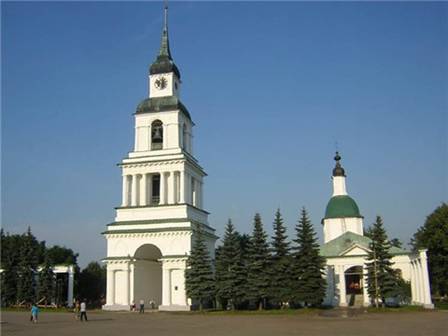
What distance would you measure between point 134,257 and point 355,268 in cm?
2130

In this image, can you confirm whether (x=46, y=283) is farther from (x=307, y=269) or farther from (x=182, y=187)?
(x=307, y=269)

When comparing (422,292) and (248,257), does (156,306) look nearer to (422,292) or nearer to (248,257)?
(248,257)

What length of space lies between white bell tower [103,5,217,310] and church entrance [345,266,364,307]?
1361 cm

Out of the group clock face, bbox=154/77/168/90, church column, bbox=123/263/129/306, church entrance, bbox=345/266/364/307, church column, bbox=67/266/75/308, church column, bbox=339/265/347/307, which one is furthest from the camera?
church column, bbox=67/266/75/308

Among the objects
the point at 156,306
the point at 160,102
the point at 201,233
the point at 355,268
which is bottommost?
the point at 156,306

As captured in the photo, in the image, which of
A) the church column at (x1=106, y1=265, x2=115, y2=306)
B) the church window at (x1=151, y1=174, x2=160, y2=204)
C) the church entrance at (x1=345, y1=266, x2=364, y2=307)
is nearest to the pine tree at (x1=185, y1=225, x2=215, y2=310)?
the church column at (x1=106, y1=265, x2=115, y2=306)

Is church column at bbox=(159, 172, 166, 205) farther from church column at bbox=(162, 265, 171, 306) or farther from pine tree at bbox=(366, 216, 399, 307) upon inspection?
pine tree at bbox=(366, 216, 399, 307)

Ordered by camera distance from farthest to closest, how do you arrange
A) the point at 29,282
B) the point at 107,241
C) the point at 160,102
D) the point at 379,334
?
the point at 29,282 → the point at 160,102 → the point at 107,241 → the point at 379,334

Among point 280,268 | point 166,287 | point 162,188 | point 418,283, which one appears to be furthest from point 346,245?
point 162,188

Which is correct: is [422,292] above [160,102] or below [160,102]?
below

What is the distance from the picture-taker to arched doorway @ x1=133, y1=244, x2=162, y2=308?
4378 centimetres

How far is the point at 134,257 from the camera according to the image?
42844mm

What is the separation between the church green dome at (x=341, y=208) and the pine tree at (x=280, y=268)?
67.1 feet

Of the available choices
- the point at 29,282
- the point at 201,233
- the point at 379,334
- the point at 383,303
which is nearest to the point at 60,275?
the point at 29,282
